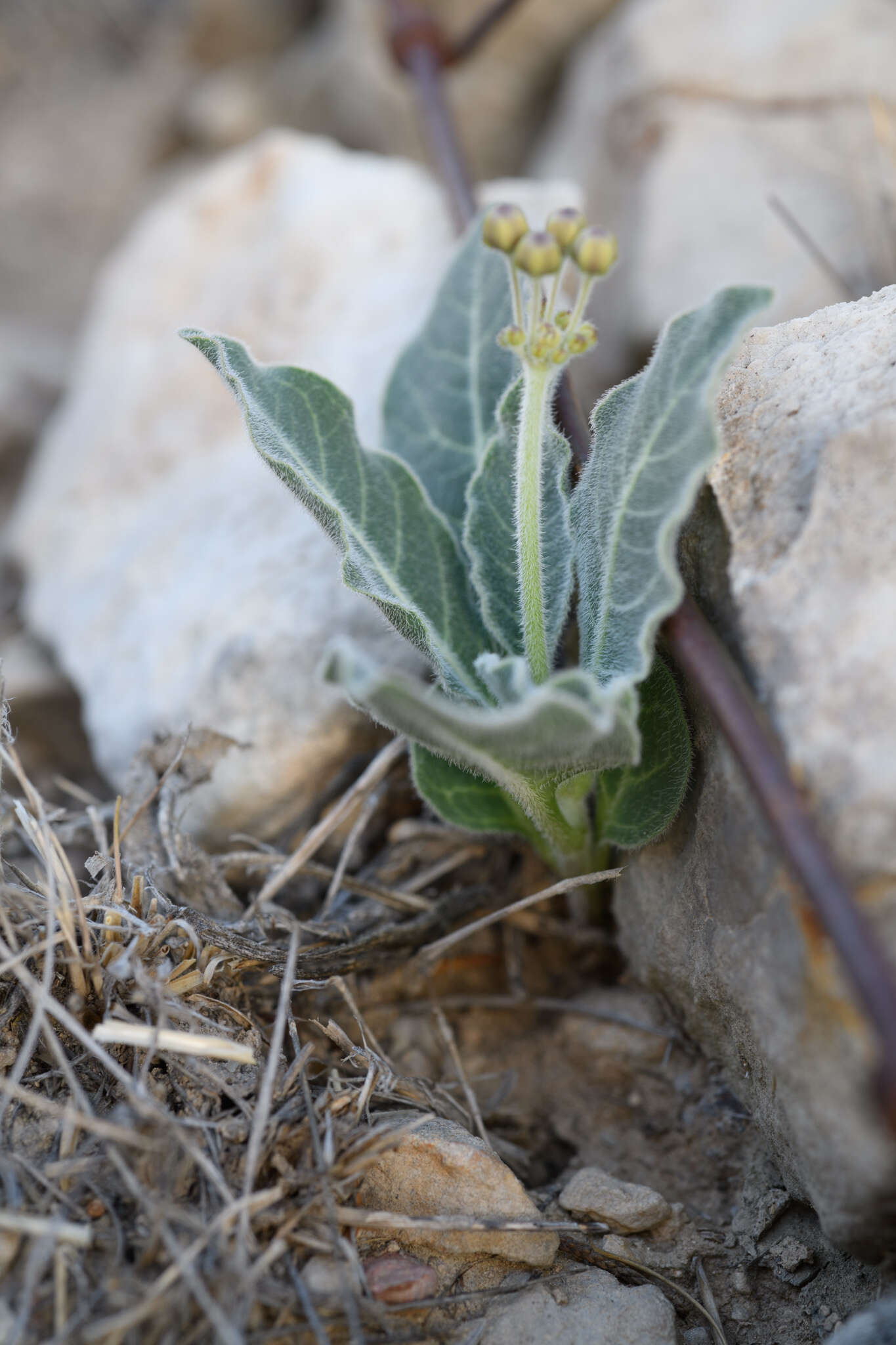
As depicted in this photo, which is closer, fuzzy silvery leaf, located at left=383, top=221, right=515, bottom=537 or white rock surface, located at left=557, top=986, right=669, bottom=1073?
white rock surface, located at left=557, top=986, right=669, bottom=1073

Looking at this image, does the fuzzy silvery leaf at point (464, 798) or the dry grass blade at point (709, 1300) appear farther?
the fuzzy silvery leaf at point (464, 798)

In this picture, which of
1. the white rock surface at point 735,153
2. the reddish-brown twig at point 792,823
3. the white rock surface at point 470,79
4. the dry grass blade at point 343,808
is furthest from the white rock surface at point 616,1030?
the white rock surface at point 470,79

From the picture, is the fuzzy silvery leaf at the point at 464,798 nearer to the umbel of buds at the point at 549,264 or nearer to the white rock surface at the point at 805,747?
the white rock surface at the point at 805,747

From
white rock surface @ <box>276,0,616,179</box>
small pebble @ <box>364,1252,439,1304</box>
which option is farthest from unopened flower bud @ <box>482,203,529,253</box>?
white rock surface @ <box>276,0,616,179</box>

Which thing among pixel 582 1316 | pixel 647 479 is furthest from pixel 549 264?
pixel 582 1316

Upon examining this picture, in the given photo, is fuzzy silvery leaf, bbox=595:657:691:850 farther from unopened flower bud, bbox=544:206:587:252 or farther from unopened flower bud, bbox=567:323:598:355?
unopened flower bud, bbox=544:206:587:252

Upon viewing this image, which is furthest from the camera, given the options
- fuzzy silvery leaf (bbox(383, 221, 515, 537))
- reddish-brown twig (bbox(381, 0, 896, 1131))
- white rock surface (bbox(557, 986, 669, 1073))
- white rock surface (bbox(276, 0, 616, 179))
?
white rock surface (bbox(276, 0, 616, 179))

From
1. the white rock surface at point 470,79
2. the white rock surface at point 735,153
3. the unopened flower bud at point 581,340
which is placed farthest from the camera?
the white rock surface at point 470,79
